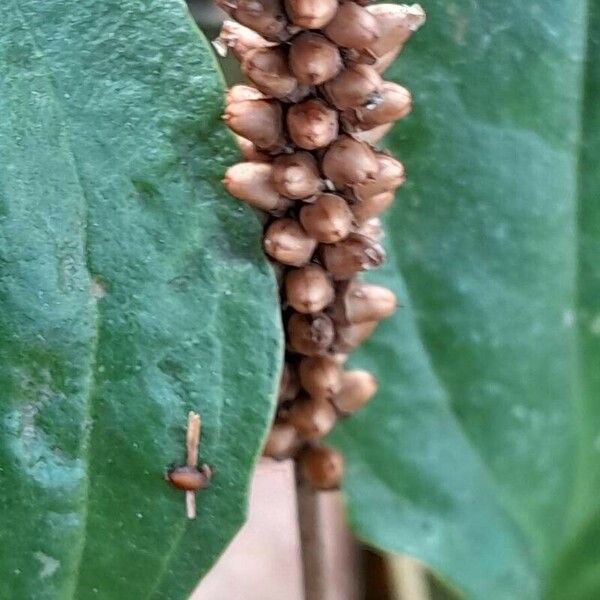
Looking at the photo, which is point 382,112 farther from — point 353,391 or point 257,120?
point 353,391

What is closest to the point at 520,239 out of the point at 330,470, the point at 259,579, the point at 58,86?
the point at 330,470

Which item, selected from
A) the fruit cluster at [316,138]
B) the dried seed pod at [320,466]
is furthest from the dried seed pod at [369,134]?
the dried seed pod at [320,466]

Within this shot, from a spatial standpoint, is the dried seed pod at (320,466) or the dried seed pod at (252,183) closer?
the dried seed pod at (252,183)

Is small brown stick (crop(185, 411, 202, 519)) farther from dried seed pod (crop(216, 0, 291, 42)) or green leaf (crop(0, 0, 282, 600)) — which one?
dried seed pod (crop(216, 0, 291, 42))

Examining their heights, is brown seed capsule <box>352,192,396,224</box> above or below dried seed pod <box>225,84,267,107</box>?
below

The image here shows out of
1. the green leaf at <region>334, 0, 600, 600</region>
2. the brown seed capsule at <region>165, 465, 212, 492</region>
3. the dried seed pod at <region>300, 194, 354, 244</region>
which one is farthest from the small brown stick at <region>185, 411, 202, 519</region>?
the green leaf at <region>334, 0, 600, 600</region>

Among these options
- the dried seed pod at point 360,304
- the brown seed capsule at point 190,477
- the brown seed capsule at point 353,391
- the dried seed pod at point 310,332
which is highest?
the dried seed pod at point 360,304

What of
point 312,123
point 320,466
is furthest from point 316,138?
point 320,466

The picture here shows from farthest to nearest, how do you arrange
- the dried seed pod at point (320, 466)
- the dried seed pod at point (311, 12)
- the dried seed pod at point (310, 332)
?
the dried seed pod at point (320, 466), the dried seed pod at point (310, 332), the dried seed pod at point (311, 12)

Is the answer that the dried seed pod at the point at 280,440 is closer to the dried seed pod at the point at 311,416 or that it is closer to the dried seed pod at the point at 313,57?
the dried seed pod at the point at 311,416

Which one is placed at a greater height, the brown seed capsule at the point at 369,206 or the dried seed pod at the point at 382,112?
the dried seed pod at the point at 382,112
